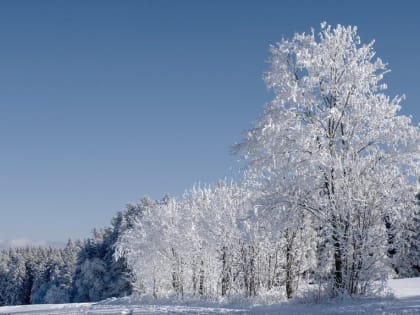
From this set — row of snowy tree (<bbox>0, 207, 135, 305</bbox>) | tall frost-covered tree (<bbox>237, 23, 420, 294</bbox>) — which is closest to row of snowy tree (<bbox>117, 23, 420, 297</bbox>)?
tall frost-covered tree (<bbox>237, 23, 420, 294</bbox>)

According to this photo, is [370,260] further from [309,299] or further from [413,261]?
[413,261]

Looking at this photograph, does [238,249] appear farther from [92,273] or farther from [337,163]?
[92,273]

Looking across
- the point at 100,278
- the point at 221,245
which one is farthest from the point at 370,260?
the point at 100,278

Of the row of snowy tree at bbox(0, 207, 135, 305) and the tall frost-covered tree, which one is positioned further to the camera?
the row of snowy tree at bbox(0, 207, 135, 305)

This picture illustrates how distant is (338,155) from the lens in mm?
18188

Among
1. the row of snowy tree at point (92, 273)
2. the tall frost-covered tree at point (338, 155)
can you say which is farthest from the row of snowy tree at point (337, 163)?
the row of snowy tree at point (92, 273)

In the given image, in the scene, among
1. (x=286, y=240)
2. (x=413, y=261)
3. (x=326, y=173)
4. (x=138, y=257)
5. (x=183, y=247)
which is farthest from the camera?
(x=413, y=261)

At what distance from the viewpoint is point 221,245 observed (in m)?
31.6

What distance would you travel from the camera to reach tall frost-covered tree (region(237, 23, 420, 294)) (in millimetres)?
16703

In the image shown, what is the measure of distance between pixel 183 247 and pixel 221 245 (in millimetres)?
5248

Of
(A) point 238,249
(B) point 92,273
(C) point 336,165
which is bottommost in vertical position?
(B) point 92,273

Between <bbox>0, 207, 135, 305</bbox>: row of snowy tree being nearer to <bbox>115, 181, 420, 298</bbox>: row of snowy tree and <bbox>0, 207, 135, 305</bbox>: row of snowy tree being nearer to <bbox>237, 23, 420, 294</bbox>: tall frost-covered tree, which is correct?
<bbox>115, 181, 420, 298</bbox>: row of snowy tree

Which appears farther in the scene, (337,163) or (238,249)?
(238,249)

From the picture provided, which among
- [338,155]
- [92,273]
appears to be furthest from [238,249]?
[92,273]
